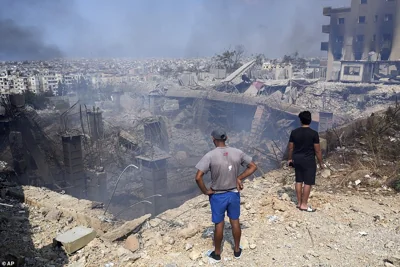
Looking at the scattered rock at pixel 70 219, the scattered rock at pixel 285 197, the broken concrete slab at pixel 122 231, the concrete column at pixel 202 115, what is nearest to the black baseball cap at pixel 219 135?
the broken concrete slab at pixel 122 231

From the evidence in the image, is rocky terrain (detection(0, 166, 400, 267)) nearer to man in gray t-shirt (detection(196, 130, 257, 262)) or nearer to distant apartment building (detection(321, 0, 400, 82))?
man in gray t-shirt (detection(196, 130, 257, 262))

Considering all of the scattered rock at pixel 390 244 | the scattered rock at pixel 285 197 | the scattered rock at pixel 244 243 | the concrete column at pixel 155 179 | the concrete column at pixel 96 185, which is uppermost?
the scattered rock at pixel 285 197

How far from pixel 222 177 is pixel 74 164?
9.64m

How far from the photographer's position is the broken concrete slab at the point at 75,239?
3.64 metres

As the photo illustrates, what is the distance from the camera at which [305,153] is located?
401 centimetres

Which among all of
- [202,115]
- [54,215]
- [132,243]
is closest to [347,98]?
[202,115]

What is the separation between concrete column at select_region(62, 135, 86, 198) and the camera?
11133 mm

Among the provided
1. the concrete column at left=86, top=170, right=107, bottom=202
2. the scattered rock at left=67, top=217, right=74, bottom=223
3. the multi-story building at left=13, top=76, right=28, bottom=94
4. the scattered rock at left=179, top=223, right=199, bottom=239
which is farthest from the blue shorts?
the multi-story building at left=13, top=76, right=28, bottom=94

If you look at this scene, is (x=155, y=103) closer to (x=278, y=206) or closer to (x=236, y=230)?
(x=278, y=206)

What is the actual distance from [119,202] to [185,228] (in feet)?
29.2

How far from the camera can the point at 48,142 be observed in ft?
43.4

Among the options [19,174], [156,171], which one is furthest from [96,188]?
[156,171]

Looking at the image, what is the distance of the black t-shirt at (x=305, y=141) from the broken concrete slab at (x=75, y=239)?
276 centimetres

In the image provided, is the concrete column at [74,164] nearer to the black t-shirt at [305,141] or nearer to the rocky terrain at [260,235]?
the rocky terrain at [260,235]
